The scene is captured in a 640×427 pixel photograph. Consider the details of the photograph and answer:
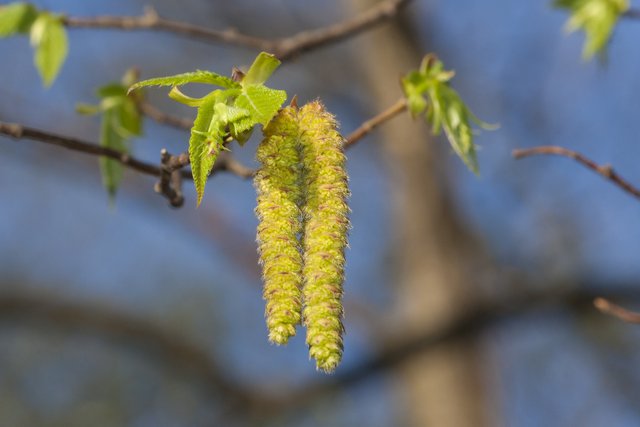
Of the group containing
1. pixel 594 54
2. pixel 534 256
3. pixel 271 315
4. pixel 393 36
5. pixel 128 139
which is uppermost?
pixel 393 36

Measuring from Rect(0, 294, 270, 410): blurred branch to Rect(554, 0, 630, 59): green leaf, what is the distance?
337 centimetres

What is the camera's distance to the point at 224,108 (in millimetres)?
1214

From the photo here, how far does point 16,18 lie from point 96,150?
0.48 meters

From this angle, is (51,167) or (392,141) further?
(51,167)

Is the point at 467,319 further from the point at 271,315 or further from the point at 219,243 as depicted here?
the point at 271,315

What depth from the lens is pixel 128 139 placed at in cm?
222

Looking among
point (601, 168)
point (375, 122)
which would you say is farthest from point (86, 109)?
point (601, 168)

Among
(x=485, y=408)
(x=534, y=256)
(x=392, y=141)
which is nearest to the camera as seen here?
(x=485, y=408)

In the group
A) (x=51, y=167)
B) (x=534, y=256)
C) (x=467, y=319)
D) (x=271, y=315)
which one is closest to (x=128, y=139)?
(x=271, y=315)

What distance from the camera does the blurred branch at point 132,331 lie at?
4.85m

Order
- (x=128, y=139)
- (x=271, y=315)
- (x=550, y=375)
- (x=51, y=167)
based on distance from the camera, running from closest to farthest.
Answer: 1. (x=271, y=315)
2. (x=128, y=139)
3. (x=51, y=167)
4. (x=550, y=375)

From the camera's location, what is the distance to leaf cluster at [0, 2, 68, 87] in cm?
192

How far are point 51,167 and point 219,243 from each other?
1614 mm

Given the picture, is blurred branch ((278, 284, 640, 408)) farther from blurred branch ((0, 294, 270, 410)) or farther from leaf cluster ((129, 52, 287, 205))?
leaf cluster ((129, 52, 287, 205))
